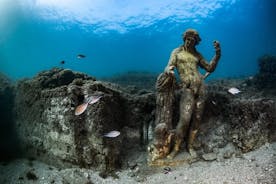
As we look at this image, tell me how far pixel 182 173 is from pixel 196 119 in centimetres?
146

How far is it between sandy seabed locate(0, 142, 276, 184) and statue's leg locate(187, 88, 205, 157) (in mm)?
506

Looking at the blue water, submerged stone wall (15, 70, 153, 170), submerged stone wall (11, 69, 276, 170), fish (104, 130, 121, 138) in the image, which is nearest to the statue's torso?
submerged stone wall (11, 69, 276, 170)

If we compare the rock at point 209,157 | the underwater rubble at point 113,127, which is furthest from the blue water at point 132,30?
the rock at point 209,157

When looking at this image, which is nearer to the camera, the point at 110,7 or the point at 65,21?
the point at 110,7

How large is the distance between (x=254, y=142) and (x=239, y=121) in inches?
26.2

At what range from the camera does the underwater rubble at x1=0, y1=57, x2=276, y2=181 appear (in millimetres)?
7035

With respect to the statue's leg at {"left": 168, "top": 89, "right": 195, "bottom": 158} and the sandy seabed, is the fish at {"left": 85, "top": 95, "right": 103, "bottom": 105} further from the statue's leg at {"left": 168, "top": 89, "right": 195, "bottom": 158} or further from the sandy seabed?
the statue's leg at {"left": 168, "top": 89, "right": 195, "bottom": 158}

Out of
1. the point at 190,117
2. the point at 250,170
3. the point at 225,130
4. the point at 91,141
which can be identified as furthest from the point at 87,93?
the point at 250,170

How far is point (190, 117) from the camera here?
702 cm

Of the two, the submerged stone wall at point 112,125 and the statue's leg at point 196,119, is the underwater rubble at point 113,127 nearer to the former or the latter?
the submerged stone wall at point 112,125

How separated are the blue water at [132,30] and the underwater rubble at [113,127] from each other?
92.7 feet

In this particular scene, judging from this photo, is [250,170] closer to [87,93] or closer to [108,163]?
[108,163]

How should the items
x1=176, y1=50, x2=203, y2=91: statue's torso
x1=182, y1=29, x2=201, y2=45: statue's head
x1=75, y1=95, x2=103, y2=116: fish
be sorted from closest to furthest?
x1=75, y1=95, x2=103, y2=116: fish < x1=176, y1=50, x2=203, y2=91: statue's torso < x1=182, y1=29, x2=201, y2=45: statue's head

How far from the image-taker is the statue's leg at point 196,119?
701 centimetres
